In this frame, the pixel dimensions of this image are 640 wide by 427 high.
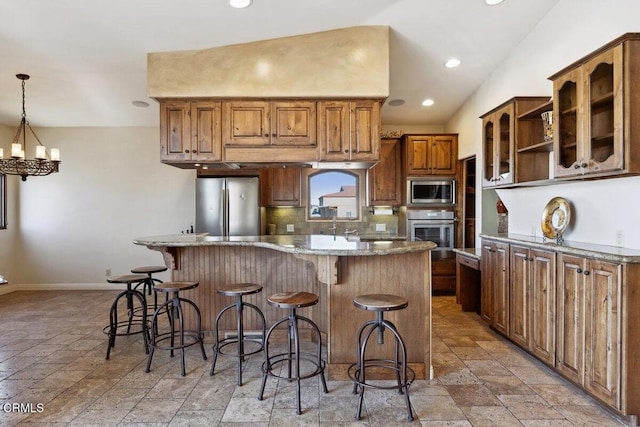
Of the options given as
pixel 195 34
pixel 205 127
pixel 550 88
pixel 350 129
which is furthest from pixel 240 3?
pixel 550 88

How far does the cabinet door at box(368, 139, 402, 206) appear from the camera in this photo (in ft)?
19.4

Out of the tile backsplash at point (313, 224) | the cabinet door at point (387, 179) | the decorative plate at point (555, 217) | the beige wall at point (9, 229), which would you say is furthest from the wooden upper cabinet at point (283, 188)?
the beige wall at point (9, 229)

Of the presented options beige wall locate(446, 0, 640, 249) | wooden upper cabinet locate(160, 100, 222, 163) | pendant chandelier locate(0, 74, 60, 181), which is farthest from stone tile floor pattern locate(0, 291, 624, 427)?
wooden upper cabinet locate(160, 100, 222, 163)

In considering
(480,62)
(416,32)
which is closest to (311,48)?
(416,32)

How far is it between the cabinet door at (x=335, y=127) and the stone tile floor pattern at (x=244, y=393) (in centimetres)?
209

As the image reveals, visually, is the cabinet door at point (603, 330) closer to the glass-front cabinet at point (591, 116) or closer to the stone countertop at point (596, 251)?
the stone countertop at point (596, 251)

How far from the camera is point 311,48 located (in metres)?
3.72

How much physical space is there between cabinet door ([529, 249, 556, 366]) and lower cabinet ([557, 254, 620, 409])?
8cm

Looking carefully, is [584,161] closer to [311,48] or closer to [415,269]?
[415,269]

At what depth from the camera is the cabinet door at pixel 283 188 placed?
19.2 ft

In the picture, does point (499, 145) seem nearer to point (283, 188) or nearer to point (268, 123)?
point (268, 123)

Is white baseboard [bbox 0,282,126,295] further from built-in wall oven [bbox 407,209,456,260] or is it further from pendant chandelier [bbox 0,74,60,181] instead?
built-in wall oven [bbox 407,209,456,260]

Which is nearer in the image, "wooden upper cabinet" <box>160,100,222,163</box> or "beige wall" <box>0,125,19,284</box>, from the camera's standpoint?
"wooden upper cabinet" <box>160,100,222,163</box>

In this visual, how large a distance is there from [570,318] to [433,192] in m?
3.14
